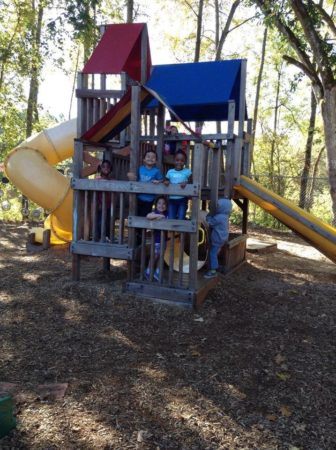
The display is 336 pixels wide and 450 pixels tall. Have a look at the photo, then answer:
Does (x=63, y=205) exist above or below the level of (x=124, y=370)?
above

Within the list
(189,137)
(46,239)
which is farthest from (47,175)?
(189,137)

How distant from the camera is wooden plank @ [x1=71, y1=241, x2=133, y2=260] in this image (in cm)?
539

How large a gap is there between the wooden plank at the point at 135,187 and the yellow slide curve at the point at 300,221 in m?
2.20

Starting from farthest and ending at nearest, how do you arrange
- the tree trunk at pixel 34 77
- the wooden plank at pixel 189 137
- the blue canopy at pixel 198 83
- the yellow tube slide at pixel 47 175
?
the tree trunk at pixel 34 77 → the yellow tube slide at pixel 47 175 → the blue canopy at pixel 198 83 → the wooden plank at pixel 189 137

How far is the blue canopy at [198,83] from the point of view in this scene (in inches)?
277

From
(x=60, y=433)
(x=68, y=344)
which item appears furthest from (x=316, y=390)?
(x=68, y=344)

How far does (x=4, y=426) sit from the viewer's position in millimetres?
2607

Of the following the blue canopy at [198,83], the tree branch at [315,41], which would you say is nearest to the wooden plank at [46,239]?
the blue canopy at [198,83]

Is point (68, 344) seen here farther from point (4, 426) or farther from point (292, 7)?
point (292, 7)

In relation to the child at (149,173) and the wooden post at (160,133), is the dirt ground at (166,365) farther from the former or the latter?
the wooden post at (160,133)

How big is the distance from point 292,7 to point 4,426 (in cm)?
1036

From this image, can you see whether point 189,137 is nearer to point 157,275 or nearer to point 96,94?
point 96,94

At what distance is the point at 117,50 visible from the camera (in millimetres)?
6281

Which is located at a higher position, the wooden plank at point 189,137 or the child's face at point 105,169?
the wooden plank at point 189,137
